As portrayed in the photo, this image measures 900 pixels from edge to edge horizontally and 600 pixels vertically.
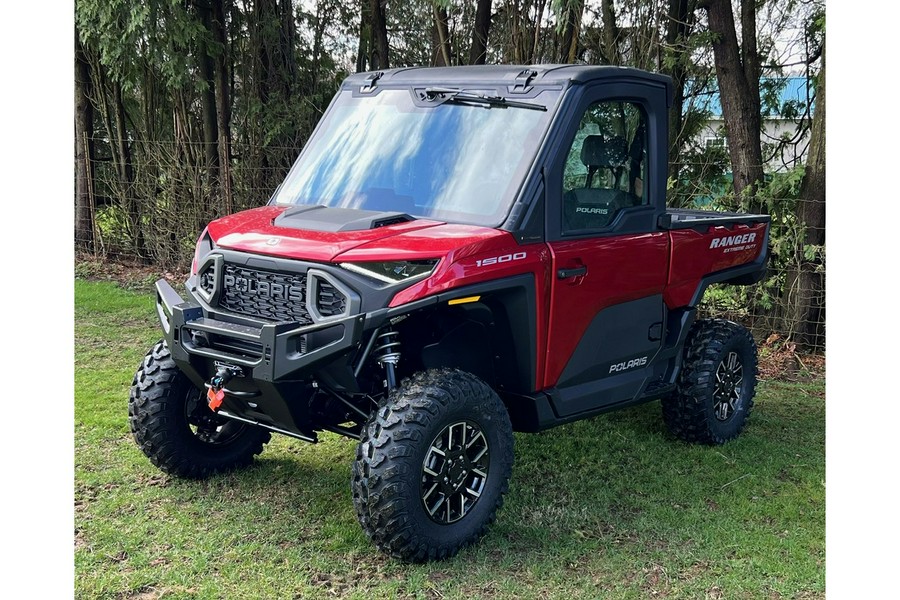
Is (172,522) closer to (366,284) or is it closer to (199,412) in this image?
(199,412)

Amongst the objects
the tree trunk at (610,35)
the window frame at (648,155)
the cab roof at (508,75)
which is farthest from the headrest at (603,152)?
the tree trunk at (610,35)

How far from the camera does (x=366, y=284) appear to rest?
4156 millimetres

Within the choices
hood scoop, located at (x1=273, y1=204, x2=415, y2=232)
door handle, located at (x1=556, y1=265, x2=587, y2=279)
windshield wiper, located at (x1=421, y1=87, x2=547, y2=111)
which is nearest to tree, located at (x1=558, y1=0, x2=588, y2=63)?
windshield wiper, located at (x1=421, y1=87, x2=547, y2=111)

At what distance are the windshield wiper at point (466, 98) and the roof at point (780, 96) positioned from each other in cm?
526

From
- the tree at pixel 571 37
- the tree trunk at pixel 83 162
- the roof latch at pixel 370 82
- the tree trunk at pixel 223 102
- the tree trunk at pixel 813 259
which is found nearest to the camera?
the roof latch at pixel 370 82

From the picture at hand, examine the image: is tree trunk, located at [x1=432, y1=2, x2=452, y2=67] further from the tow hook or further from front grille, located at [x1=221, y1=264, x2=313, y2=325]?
the tow hook

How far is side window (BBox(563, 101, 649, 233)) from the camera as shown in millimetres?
4867

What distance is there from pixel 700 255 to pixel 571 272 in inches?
51.2

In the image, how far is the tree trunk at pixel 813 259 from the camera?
8.46 m

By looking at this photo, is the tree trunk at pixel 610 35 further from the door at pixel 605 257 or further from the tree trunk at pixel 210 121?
the tree trunk at pixel 210 121

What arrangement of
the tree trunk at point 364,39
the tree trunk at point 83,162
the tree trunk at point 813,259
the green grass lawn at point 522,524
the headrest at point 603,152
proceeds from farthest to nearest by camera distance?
the tree trunk at point 83,162 → the tree trunk at point 364,39 → the tree trunk at point 813,259 → the headrest at point 603,152 → the green grass lawn at point 522,524

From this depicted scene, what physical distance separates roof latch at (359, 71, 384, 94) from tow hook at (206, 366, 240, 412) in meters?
1.84

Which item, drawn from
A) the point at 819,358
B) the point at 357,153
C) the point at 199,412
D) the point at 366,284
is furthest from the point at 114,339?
the point at 819,358

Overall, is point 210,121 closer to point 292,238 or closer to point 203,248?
point 203,248
